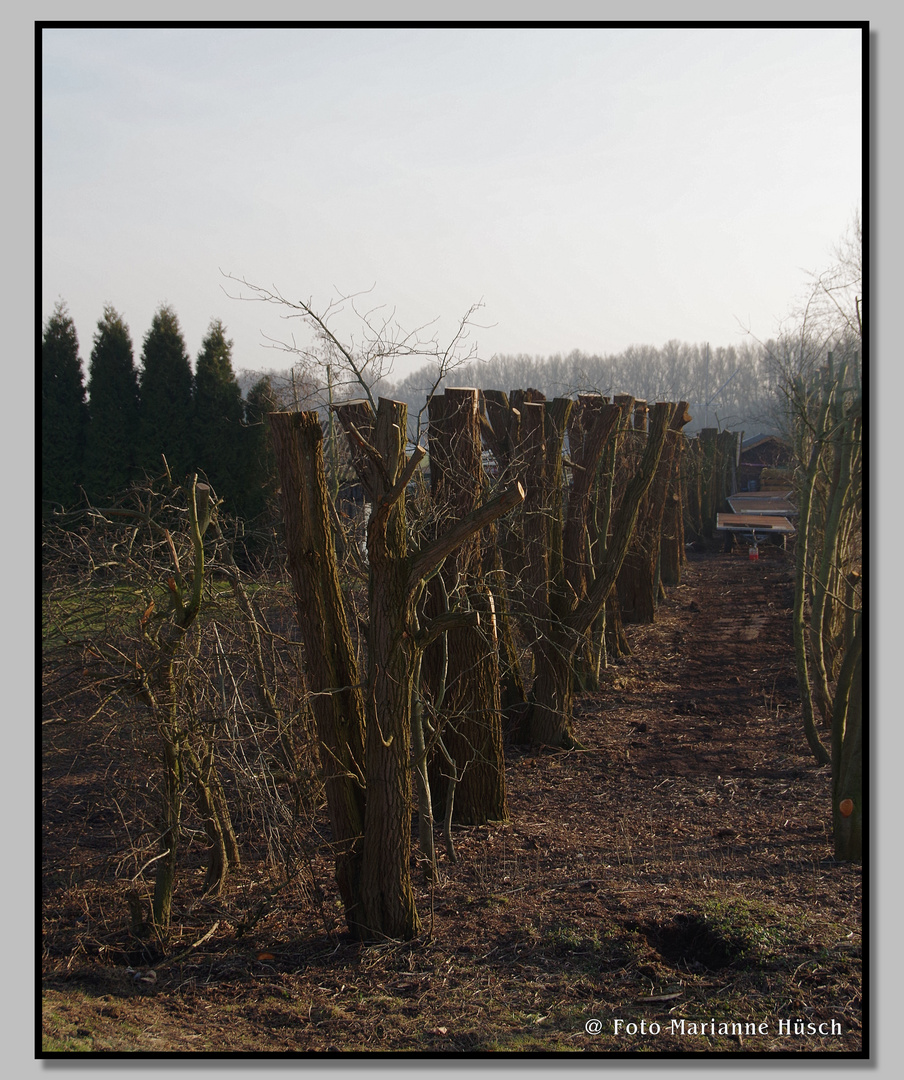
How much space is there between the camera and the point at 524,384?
12.0 metres

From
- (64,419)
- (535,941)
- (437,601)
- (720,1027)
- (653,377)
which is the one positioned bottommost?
(535,941)

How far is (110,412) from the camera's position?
16.4m

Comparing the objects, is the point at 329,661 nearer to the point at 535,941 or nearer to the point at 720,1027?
the point at 535,941

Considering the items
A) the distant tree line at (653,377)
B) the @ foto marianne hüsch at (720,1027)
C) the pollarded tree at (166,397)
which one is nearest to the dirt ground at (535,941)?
the @ foto marianne hüsch at (720,1027)

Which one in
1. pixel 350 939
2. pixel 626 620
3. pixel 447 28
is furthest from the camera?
pixel 626 620

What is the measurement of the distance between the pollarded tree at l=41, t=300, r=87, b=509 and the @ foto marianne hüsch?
14.0 metres

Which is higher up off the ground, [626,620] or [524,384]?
[524,384]

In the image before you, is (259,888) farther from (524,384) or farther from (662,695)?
(524,384)

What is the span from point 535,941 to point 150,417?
48.6 ft

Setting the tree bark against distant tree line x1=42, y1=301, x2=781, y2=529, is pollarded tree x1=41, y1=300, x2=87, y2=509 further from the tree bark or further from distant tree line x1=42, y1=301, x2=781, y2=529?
the tree bark

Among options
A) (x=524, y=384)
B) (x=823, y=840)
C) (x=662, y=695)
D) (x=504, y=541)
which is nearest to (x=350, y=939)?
(x=823, y=840)

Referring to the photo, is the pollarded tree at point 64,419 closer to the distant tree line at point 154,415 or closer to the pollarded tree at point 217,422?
the distant tree line at point 154,415

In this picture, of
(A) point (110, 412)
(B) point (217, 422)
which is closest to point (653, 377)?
(B) point (217, 422)

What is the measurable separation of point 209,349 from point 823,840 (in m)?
15.1
